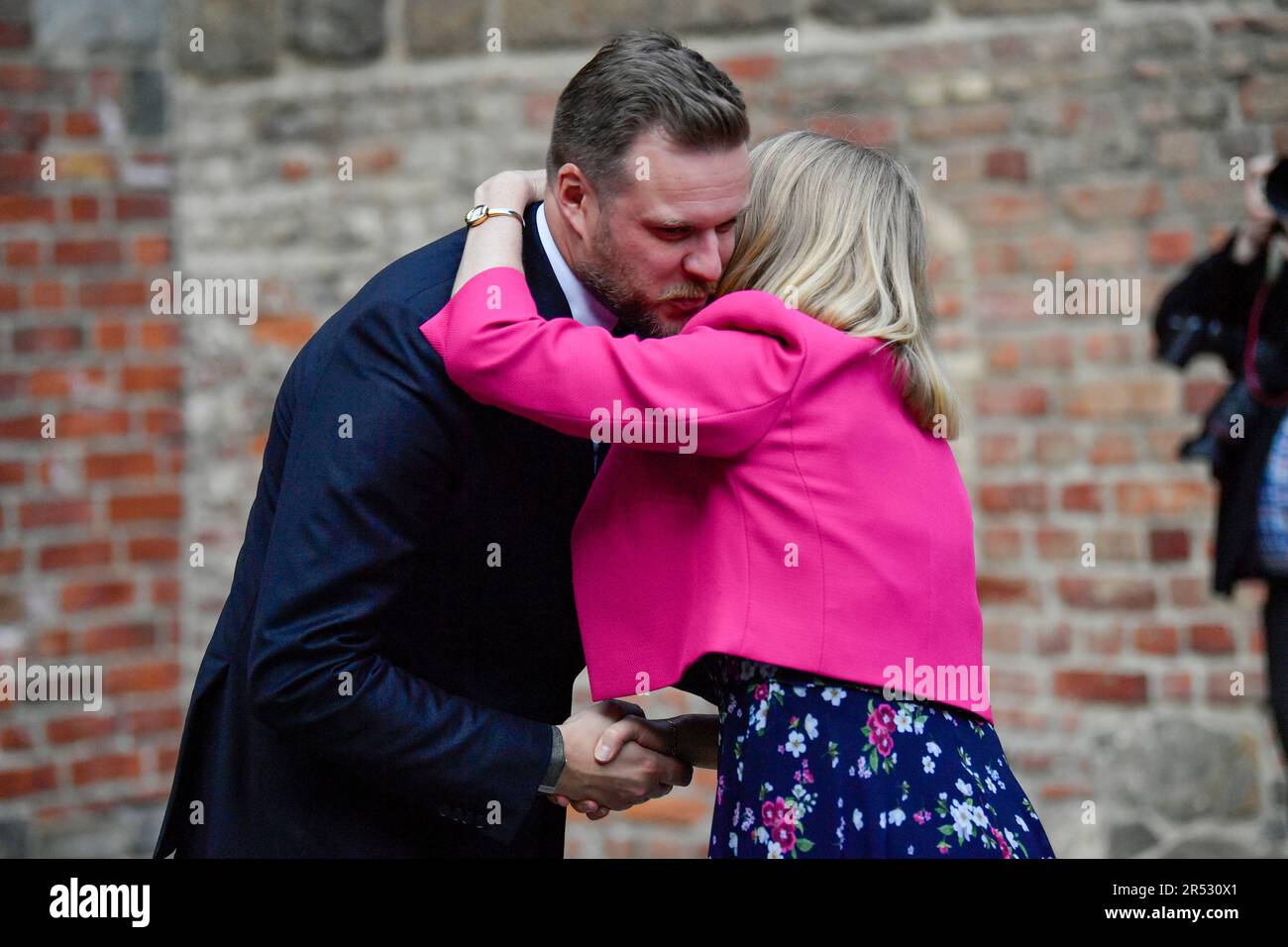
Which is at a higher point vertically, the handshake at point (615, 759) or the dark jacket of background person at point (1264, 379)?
the dark jacket of background person at point (1264, 379)

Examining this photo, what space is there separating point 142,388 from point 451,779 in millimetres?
2941

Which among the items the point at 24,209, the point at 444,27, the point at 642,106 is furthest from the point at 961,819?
the point at 24,209

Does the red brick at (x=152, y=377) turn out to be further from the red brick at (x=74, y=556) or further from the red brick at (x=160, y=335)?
the red brick at (x=74, y=556)

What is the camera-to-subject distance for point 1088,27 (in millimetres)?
3830

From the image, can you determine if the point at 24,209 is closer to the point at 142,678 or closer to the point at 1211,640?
the point at 142,678

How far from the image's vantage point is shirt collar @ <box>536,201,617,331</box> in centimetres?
203

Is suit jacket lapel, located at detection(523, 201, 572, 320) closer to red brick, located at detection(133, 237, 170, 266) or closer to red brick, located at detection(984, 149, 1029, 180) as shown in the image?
red brick, located at detection(984, 149, 1029, 180)

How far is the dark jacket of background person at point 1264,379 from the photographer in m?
3.39

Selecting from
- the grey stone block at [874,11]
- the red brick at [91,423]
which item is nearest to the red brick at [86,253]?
the red brick at [91,423]

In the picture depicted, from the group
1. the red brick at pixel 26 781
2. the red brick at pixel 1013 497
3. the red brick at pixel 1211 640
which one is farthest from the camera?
the red brick at pixel 26 781

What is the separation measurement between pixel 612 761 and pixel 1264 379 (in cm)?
224

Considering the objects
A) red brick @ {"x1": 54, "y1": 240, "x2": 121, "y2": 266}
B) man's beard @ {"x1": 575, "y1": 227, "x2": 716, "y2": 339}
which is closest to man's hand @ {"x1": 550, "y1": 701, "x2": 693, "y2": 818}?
man's beard @ {"x1": 575, "y1": 227, "x2": 716, "y2": 339}

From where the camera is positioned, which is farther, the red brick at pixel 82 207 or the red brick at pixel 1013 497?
the red brick at pixel 82 207
